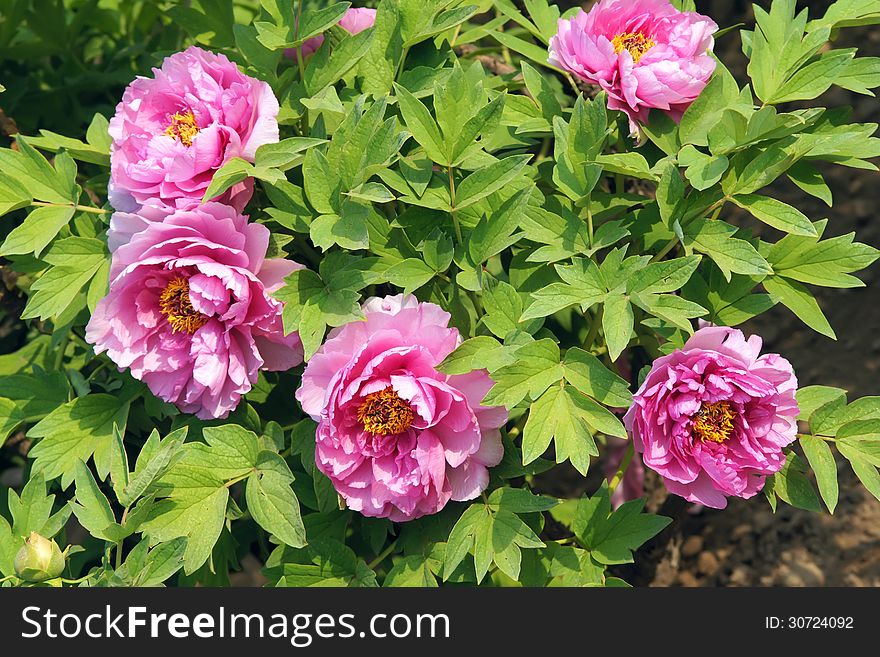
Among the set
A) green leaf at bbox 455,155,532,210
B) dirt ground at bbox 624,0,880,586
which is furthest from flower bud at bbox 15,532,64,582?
dirt ground at bbox 624,0,880,586

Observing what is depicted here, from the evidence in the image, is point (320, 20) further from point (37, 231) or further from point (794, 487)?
point (794, 487)

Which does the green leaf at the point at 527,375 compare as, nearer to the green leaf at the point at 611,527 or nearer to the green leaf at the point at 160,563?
the green leaf at the point at 611,527

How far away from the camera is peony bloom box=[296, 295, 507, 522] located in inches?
38.5

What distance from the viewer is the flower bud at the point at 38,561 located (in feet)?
3.25

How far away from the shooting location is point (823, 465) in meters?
1.04

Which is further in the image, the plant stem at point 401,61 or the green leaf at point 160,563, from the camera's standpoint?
the plant stem at point 401,61

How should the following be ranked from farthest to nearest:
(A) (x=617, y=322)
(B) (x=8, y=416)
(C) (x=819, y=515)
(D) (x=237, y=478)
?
(C) (x=819, y=515), (B) (x=8, y=416), (D) (x=237, y=478), (A) (x=617, y=322)

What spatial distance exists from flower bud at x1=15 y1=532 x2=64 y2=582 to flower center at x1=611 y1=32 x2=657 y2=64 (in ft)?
2.80

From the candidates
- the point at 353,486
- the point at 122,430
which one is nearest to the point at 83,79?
the point at 122,430

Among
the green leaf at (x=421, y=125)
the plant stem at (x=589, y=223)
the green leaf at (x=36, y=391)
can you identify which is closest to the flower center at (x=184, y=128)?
the green leaf at (x=421, y=125)

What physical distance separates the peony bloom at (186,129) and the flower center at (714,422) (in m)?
0.55

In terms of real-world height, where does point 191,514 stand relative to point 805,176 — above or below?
below

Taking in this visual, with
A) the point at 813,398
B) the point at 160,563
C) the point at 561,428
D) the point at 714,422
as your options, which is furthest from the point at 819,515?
the point at 160,563

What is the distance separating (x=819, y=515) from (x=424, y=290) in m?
1.20
